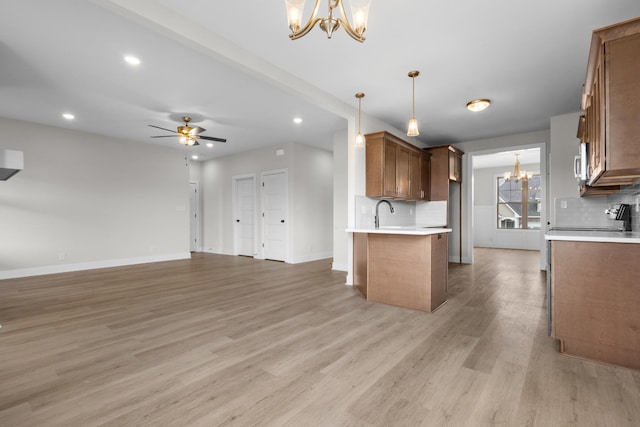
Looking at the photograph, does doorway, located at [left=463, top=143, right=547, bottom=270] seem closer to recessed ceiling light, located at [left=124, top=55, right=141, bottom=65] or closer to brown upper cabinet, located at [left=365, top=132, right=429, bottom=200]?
brown upper cabinet, located at [left=365, top=132, right=429, bottom=200]

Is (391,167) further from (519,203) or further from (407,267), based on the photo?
(519,203)

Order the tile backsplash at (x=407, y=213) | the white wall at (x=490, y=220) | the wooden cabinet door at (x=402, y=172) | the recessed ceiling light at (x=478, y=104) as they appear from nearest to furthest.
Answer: the recessed ceiling light at (x=478, y=104) → the tile backsplash at (x=407, y=213) → the wooden cabinet door at (x=402, y=172) → the white wall at (x=490, y=220)

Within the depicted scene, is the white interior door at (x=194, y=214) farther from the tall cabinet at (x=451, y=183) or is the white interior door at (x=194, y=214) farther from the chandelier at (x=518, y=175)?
the chandelier at (x=518, y=175)

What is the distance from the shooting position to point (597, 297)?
2.06 m

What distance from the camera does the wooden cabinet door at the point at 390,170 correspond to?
4.60 metres

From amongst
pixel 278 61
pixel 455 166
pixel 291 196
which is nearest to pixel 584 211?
pixel 455 166

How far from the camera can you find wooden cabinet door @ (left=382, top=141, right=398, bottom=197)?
15.1ft

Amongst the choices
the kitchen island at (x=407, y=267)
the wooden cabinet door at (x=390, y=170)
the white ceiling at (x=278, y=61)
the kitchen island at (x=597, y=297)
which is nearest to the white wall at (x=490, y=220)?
the white ceiling at (x=278, y=61)

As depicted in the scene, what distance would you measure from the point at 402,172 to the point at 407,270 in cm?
231

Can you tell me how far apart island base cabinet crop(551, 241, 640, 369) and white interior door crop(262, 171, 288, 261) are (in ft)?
17.2

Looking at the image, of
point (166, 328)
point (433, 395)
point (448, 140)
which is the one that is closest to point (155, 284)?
point (166, 328)

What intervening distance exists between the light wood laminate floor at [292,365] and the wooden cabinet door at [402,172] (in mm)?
2015

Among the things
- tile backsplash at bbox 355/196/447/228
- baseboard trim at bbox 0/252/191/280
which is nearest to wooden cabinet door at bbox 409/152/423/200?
tile backsplash at bbox 355/196/447/228

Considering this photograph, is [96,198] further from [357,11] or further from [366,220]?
[357,11]
